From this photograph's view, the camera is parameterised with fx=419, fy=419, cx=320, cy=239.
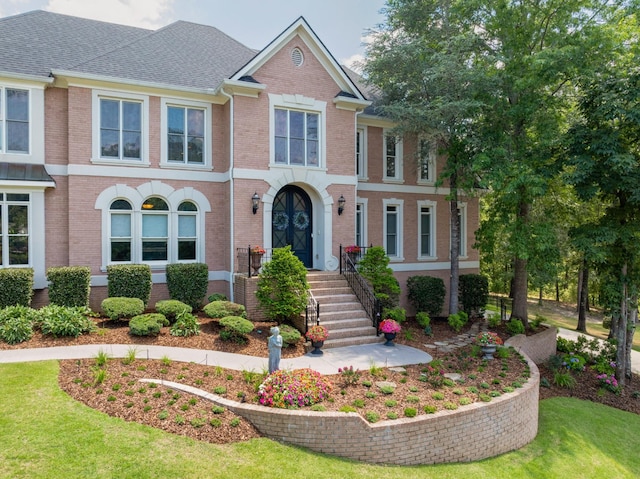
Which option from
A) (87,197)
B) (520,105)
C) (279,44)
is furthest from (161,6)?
(520,105)

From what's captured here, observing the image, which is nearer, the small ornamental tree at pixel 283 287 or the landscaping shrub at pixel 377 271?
the small ornamental tree at pixel 283 287

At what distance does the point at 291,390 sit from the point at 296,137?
932cm

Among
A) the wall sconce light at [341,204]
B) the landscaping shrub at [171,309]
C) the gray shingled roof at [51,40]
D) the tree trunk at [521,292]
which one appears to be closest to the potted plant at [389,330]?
the wall sconce light at [341,204]

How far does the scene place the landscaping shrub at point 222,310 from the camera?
35.5 feet

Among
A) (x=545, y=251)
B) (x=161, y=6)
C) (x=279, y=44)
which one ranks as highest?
(x=161, y=6)

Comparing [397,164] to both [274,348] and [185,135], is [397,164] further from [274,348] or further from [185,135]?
[274,348]

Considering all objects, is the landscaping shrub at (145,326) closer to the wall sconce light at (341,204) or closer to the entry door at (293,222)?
the entry door at (293,222)

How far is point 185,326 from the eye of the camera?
10367 mm

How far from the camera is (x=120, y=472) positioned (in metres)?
4.96

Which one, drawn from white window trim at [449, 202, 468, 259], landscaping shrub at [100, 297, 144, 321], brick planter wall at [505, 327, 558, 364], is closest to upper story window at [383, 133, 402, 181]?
white window trim at [449, 202, 468, 259]

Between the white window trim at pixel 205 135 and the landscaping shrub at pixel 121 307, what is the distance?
14.6 ft

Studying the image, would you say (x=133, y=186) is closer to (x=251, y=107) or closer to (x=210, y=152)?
(x=210, y=152)

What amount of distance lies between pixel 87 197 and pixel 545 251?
1428 centimetres

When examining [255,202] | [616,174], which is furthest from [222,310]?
[616,174]
